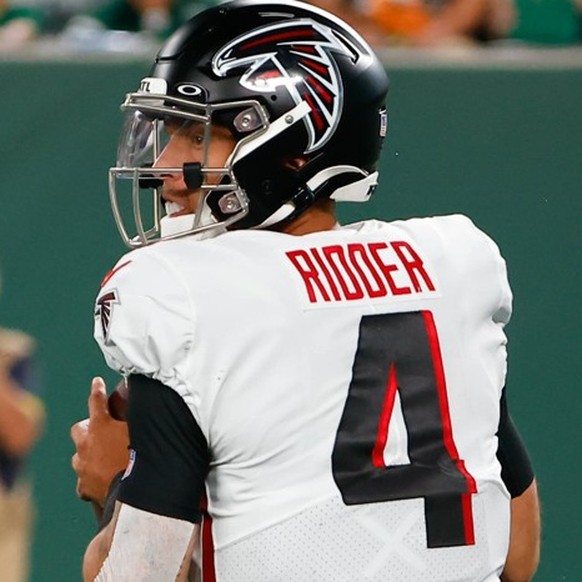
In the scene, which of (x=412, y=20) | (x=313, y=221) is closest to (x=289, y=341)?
(x=313, y=221)

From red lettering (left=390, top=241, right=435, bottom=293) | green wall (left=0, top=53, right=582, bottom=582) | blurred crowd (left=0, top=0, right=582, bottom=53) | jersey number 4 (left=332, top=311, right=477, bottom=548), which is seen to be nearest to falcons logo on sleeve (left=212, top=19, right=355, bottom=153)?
red lettering (left=390, top=241, right=435, bottom=293)

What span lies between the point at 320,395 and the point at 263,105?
0.46 m

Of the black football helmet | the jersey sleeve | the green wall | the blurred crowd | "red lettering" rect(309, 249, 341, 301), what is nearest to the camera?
→ the jersey sleeve

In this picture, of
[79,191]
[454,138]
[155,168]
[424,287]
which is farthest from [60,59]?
[424,287]

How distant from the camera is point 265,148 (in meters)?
2.21

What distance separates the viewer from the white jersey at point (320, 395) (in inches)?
79.0

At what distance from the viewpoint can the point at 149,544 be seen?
1.99 metres

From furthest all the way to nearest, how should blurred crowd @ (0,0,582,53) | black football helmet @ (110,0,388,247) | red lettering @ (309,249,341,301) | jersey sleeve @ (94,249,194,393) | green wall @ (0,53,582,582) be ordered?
blurred crowd @ (0,0,582,53) < green wall @ (0,53,582,582) < black football helmet @ (110,0,388,247) < red lettering @ (309,249,341,301) < jersey sleeve @ (94,249,194,393)

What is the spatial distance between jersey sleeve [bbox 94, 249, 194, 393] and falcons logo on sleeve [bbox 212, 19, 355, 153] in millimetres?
340

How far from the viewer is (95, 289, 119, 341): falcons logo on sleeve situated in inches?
80.4

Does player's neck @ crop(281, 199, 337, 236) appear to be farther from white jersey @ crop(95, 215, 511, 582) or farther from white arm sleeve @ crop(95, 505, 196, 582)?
white arm sleeve @ crop(95, 505, 196, 582)

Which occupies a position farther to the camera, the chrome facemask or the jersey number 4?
the chrome facemask

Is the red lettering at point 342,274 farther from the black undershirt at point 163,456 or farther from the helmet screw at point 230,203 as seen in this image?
the black undershirt at point 163,456

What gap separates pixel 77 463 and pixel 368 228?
22.6 inches
